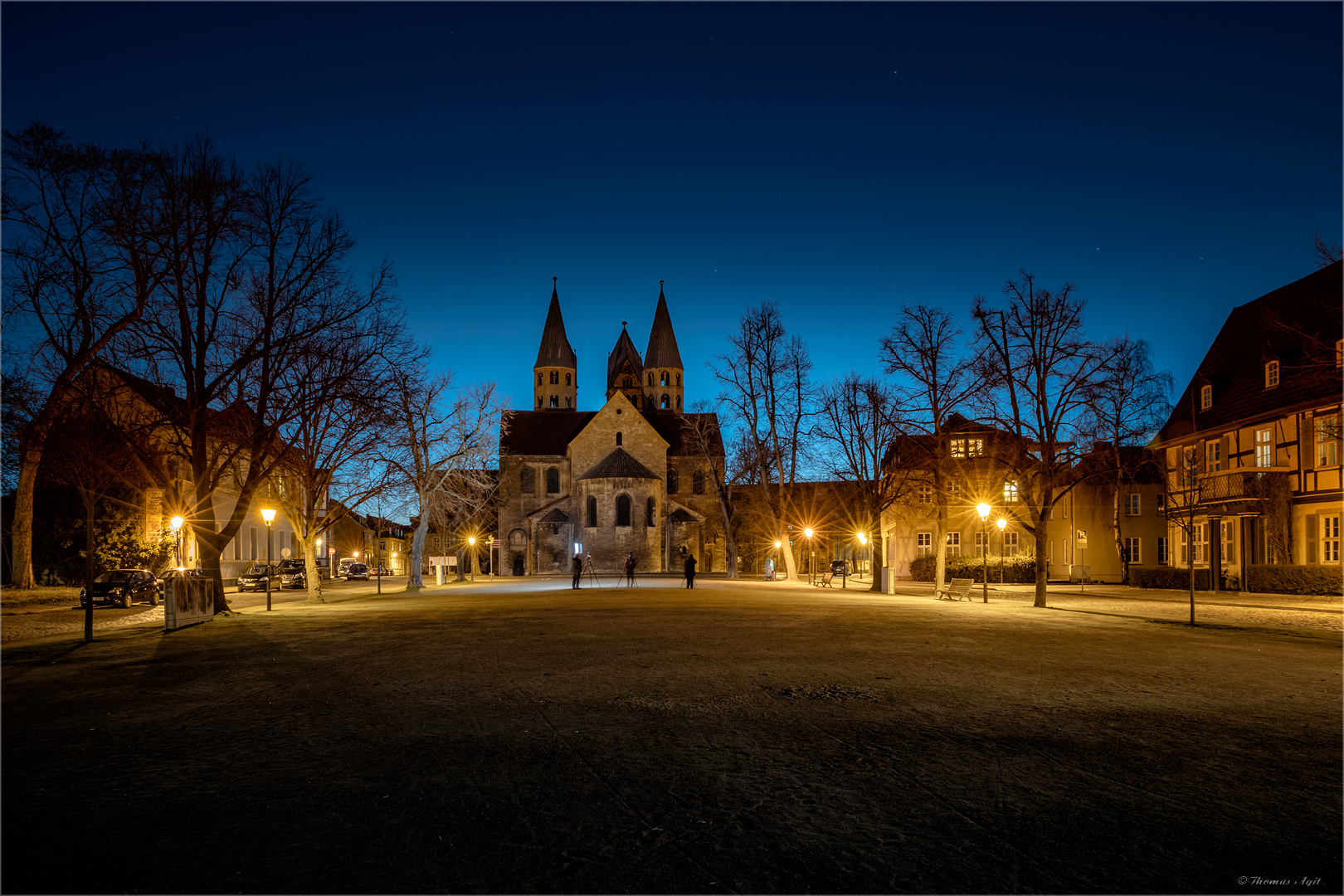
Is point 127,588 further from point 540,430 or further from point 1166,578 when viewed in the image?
point 540,430

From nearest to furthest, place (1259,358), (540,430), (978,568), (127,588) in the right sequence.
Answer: (127,588) < (1259,358) < (978,568) < (540,430)

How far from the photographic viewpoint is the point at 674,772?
740 cm

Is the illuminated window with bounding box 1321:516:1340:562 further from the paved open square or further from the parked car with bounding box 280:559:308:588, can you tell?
the parked car with bounding box 280:559:308:588

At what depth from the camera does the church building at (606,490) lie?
6881 cm

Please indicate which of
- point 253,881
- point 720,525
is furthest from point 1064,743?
point 720,525

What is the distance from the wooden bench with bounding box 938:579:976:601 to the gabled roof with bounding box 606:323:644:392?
64643 millimetres

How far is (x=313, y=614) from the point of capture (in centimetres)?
2602

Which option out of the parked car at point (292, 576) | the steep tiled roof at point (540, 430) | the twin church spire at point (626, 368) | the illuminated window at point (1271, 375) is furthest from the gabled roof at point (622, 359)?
the illuminated window at point (1271, 375)

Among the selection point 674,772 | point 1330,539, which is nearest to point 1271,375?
point 1330,539

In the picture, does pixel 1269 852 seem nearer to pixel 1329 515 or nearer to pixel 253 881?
pixel 253 881

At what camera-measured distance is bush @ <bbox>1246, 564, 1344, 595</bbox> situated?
32.1 m

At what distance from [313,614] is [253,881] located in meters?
22.6

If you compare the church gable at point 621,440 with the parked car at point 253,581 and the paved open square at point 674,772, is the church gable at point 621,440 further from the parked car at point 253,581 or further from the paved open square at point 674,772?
the paved open square at point 674,772

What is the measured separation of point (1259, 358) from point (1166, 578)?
1038cm
